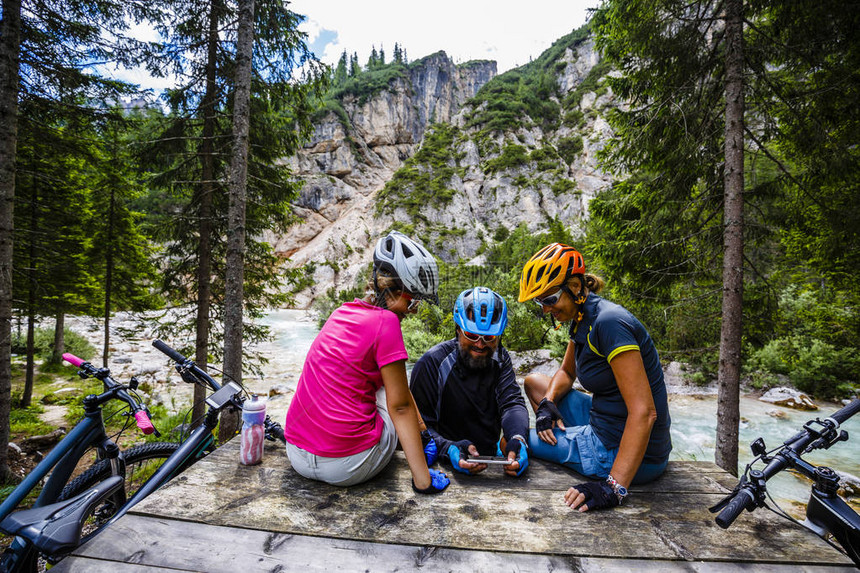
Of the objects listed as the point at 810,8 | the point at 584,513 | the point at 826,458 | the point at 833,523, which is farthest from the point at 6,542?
the point at 826,458

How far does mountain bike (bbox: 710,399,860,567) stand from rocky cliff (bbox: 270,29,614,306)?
40768mm

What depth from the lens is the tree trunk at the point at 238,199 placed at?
612cm

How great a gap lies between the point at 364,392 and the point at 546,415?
1472mm

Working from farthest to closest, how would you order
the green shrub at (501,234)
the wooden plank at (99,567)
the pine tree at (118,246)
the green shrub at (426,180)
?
the green shrub at (426,180) → the green shrub at (501,234) → the pine tree at (118,246) → the wooden plank at (99,567)

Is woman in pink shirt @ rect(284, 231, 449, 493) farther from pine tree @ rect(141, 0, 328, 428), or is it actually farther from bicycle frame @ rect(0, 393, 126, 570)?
pine tree @ rect(141, 0, 328, 428)

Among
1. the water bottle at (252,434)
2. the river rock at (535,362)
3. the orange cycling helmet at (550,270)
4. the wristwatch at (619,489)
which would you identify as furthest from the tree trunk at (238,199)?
the river rock at (535,362)

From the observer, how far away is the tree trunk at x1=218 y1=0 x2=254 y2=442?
612 cm

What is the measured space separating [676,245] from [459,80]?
4708 inches

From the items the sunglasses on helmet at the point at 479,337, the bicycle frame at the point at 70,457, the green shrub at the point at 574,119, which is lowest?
the bicycle frame at the point at 70,457

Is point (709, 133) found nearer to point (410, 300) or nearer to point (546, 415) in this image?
point (546, 415)

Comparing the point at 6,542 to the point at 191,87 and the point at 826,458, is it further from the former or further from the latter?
the point at 826,458

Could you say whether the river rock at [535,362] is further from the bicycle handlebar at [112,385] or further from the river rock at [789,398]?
the bicycle handlebar at [112,385]

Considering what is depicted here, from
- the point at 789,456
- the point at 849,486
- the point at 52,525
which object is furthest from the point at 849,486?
the point at 52,525

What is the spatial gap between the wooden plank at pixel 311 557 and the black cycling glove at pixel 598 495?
14.4 inches
